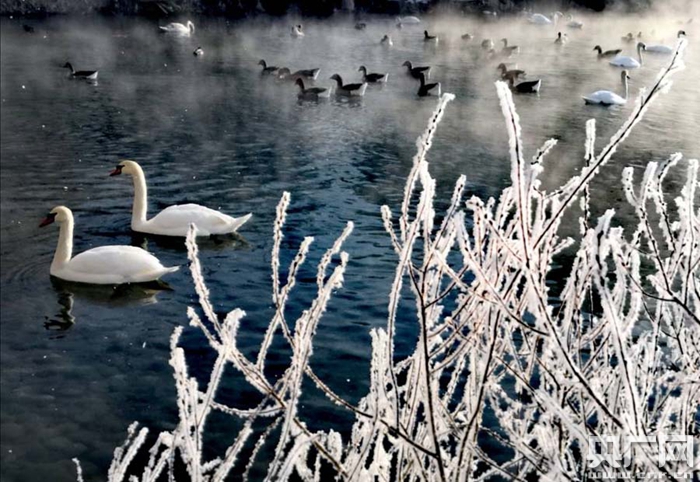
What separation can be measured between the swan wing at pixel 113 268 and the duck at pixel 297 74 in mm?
18519

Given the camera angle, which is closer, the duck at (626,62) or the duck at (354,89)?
the duck at (354,89)

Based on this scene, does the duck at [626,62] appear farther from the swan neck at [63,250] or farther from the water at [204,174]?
the swan neck at [63,250]

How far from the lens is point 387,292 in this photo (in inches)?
389

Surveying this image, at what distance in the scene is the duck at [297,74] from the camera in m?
27.7

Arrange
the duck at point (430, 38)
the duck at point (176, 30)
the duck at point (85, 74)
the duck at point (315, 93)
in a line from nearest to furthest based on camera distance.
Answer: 1. the duck at point (315, 93)
2. the duck at point (85, 74)
3. the duck at point (176, 30)
4. the duck at point (430, 38)

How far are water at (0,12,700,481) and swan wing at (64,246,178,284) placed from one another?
0.18 m

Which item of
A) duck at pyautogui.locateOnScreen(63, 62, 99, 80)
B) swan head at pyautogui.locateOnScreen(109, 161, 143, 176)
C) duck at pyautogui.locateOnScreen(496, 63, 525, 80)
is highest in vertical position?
swan head at pyautogui.locateOnScreen(109, 161, 143, 176)

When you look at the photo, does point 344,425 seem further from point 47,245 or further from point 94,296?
point 47,245

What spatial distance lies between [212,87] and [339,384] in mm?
19663

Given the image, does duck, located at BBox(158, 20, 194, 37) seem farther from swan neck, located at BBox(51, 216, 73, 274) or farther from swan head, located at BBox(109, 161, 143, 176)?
swan neck, located at BBox(51, 216, 73, 274)

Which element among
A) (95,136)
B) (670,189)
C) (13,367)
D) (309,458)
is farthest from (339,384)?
(95,136)

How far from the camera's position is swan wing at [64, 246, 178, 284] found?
381 inches

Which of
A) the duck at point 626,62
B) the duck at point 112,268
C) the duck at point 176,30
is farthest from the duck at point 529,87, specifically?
the duck at point 176,30

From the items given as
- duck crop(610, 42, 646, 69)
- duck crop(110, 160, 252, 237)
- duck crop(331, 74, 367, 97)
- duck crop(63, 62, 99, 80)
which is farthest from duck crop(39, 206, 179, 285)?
duck crop(610, 42, 646, 69)
